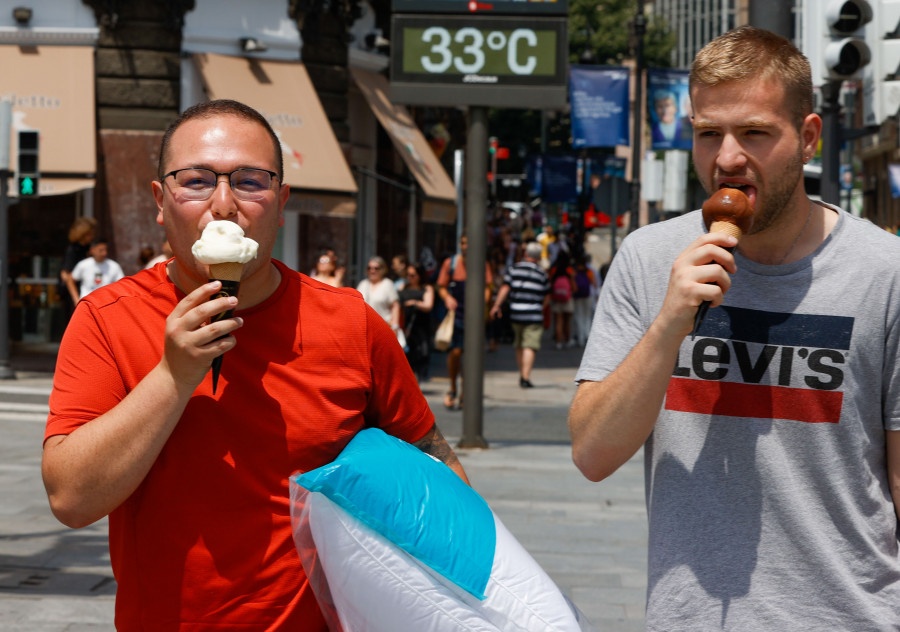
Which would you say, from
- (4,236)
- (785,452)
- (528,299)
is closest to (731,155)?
(785,452)

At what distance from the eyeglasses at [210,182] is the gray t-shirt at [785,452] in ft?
2.33

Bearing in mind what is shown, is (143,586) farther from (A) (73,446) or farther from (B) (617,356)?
(B) (617,356)

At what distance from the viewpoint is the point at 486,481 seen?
30.2 feet

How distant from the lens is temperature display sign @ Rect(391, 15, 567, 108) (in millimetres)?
10531

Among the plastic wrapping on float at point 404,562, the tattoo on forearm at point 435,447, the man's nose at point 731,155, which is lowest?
the plastic wrapping on float at point 404,562

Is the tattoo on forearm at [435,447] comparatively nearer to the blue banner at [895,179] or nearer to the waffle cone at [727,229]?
the waffle cone at [727,229]

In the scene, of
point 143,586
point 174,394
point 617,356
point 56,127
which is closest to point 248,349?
point 174,394

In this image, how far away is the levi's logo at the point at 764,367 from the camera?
7.51 ft

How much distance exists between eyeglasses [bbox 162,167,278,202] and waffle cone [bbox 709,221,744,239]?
82 centimetres

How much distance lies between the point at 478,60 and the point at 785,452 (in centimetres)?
866

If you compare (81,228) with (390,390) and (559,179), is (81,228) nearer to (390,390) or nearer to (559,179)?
(390,390)

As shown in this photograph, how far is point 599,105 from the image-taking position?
2312 cm

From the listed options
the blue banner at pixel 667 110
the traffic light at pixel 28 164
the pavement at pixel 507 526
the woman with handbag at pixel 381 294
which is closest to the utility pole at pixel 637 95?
the blue banner at pixel 667 110

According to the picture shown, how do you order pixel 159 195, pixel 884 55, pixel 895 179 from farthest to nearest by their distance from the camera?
pixel 895 179, pixel 884 55, pixel 159 195
